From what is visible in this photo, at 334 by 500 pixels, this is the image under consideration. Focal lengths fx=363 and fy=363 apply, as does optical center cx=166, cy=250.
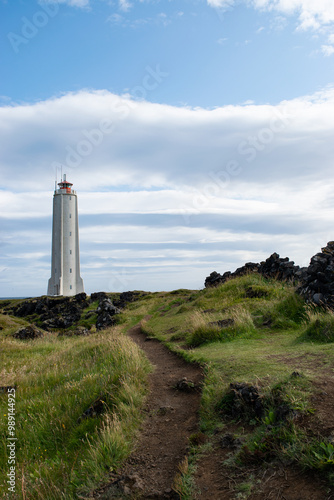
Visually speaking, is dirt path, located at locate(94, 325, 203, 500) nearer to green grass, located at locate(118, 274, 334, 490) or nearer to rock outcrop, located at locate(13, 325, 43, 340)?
green grass, located at locate(118, 274, 334, 490)

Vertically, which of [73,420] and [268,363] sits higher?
[268,363]

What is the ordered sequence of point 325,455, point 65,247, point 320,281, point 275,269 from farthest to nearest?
point 65,247
point 275,269
point 320,281
point 325,455

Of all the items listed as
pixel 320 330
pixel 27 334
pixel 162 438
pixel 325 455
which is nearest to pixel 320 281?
pixel 320 330

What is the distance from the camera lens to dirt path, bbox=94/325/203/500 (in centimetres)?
487

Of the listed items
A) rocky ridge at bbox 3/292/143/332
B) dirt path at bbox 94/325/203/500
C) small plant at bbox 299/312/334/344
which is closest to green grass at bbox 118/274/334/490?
small plant at bbox 299/312/334/344

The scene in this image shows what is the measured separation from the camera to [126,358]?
1043 centimetres

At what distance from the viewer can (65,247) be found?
6925cm

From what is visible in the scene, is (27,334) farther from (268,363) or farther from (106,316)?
(268,363)

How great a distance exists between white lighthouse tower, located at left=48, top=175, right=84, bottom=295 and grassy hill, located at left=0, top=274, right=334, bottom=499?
56.2 m

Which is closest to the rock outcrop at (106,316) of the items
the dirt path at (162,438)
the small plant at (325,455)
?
the dirt path at (162,438)

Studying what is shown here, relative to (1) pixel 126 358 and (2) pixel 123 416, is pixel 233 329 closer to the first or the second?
(1) pixel 126 358

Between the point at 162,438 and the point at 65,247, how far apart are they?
6594 cm

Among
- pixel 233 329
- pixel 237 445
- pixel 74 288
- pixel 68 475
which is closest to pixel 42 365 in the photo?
pixel 233 329

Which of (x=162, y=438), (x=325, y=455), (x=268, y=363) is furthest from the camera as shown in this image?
(x=268, y=363)
